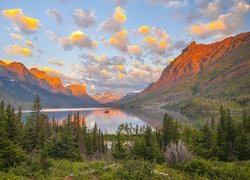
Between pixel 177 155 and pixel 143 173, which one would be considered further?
pixel 177 155

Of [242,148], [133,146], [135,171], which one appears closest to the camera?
[135,171]

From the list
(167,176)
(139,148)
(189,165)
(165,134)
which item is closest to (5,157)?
(167,176)

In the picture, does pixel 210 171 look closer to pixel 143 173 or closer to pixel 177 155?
pixel 177 155

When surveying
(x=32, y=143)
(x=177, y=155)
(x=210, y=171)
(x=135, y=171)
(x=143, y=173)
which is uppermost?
(x=177, y=155)

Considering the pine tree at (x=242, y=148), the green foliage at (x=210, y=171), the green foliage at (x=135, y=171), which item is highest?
the green foliage at (x=135, y=171)

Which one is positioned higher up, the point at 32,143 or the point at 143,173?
the point at 143,173

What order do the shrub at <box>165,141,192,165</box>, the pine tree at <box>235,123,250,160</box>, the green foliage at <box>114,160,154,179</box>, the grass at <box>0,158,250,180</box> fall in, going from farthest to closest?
the pine tree at <box>235,123,250,160</box>
the shrub at <box>165,141,192,165</box>
the grass at <box>0,158,250,180</box>
the green foliage at <box>114,160,154,179</box>

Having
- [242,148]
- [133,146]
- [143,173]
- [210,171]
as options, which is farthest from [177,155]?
[133,146]

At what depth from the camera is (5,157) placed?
18016 mm

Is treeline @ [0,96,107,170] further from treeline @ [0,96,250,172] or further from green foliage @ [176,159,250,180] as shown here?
green foliage @ [176,159,250,180]

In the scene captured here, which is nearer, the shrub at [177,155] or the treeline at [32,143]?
the treeline at [32,143]

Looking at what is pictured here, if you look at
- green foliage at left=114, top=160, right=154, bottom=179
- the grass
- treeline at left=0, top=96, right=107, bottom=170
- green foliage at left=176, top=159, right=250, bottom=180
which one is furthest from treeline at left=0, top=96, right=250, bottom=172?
green foliage at left=114, top=160, right=154, bottom=179

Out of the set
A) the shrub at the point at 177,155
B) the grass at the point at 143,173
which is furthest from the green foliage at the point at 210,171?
the shrub at the point at 177,155

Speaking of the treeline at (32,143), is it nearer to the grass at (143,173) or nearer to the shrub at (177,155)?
the grass at (143,173)
